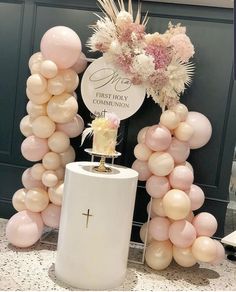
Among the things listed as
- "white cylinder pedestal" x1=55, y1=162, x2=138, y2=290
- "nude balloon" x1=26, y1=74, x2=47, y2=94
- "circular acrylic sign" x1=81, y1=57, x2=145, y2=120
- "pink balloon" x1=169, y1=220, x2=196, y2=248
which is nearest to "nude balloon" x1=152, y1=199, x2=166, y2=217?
"pink balloon" x1=169, y1=220, x2=196, y2=248

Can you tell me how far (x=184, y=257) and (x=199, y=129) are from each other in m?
0.93

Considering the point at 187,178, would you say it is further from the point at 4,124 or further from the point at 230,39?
the point at 4,124

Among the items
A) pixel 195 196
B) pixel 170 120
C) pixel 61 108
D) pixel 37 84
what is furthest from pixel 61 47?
pixel 195 196

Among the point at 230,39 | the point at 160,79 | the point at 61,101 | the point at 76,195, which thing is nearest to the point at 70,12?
the point at 61,101

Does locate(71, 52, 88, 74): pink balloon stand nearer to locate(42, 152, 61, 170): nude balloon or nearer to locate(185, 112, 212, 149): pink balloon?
locate(42, 152, 61, 170): nude balloon

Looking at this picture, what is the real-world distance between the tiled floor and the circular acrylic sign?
1.17 metres

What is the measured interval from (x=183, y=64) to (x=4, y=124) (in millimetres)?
1686

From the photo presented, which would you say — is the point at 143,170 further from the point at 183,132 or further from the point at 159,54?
the point at 159,54

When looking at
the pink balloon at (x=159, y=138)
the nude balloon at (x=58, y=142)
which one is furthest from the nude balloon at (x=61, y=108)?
the pink balloon at (x=159, y=138)

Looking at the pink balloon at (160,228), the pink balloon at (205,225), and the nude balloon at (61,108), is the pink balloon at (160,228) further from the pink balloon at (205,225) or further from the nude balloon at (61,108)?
the nude balloon at (61,108)

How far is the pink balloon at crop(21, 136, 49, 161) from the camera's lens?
2.98 meters

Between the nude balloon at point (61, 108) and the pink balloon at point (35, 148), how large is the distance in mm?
200

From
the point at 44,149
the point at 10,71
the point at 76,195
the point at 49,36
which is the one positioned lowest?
the point at 76,195

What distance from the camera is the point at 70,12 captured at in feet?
11.0
